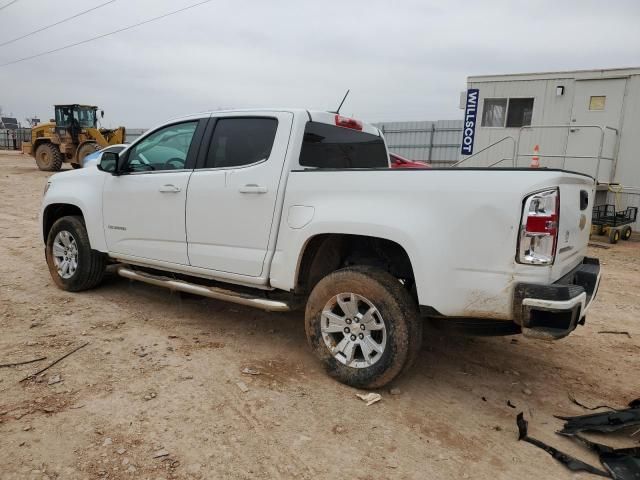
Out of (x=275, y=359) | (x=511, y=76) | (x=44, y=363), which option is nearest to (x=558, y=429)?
(x=275, y=359)

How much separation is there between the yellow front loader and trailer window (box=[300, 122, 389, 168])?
18.3 metres

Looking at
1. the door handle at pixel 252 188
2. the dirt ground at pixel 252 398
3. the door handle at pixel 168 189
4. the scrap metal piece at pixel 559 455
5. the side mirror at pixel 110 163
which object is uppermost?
the side mirror at pixel 110 163

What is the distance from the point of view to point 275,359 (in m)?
3.79

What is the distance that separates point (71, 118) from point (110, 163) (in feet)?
61.3

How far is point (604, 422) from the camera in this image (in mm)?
2840

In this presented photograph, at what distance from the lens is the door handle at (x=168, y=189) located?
13.6 ft

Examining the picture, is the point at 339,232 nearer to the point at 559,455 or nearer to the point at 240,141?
the point at 240,141

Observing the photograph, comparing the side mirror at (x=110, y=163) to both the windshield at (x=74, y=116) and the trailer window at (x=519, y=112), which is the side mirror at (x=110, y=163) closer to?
the trailer window at (x=519, y=112)

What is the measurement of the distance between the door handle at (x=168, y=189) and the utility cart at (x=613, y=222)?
8.95m

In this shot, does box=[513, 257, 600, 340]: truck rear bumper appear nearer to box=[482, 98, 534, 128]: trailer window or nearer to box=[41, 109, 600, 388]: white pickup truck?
box=[41, 109, 600, 388]: white pickup truck

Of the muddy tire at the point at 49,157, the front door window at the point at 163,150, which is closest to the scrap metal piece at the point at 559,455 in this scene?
the front door window at the point at 163,150

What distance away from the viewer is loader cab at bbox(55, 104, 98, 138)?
810 inches

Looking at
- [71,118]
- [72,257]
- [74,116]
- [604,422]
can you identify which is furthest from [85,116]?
[604,422]

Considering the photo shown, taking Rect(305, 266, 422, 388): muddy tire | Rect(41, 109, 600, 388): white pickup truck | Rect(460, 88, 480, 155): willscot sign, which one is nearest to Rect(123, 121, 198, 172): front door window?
Rect(41, 109, 600, 388): white pickup truck
